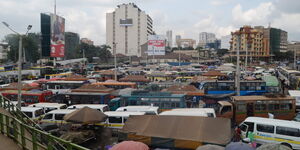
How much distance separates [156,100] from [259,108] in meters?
6.36

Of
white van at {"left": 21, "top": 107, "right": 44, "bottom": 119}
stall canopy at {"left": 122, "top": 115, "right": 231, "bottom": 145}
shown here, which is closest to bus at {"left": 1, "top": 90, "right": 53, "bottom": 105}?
white van at {"left": 21, "top": 107, "right": 44, "bottom": 119}

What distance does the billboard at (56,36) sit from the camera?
46281 millimetres

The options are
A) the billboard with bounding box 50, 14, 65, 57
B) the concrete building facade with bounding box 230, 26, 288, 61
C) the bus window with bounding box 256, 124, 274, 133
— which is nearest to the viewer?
the bus window with bounding box 256, 124, 274, 133

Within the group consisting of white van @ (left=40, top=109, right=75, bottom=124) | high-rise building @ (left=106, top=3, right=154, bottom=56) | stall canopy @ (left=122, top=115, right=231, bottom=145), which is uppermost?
high-rise building @ (left=106, top=3, right=154, bottom=56)

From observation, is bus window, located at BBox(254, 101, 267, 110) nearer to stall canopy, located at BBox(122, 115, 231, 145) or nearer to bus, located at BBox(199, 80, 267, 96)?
stall canopy, located at BBox(122, 115, 231, 145)

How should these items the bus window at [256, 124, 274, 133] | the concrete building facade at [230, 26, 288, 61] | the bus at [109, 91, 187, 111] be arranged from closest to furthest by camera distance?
the bus window at [256, 124, 274, 133], the bus at [109, 91, 187, 111], the concrete building facade at [230, 26, 288, 61]

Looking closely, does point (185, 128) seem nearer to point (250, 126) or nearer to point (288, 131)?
point (250, 126)

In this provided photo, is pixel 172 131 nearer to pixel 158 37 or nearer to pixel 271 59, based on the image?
pixel 158 37

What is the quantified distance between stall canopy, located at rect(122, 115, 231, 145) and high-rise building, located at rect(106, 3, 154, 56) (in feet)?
289

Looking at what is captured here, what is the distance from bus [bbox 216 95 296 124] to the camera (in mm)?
14180

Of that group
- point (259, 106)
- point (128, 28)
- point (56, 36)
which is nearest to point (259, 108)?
point (259, 106)

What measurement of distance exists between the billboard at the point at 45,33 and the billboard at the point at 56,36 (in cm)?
343

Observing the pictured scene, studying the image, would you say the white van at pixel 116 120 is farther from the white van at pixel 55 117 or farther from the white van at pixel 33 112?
the white van at pixel 33 112

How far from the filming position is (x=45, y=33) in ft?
164
